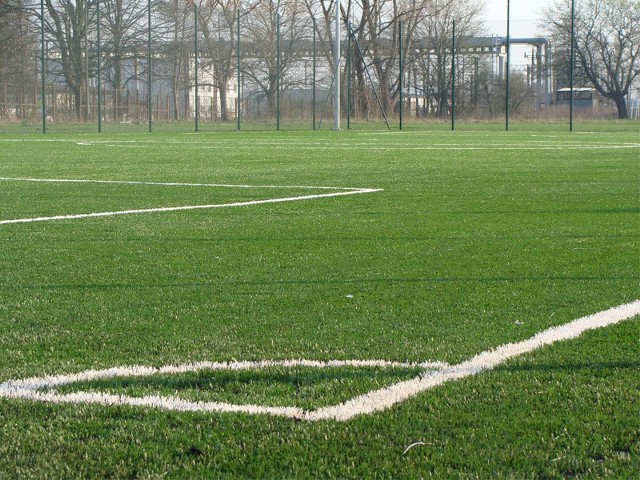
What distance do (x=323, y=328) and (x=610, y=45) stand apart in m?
53.5

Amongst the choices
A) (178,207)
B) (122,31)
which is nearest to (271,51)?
(122,31)

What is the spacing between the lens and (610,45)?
5431 centimetres

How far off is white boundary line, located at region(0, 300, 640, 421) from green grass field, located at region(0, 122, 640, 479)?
0.14ft

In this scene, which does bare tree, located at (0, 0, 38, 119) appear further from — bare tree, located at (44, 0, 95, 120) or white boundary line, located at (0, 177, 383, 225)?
white boundary line, located at (0, 177, 383, 225)

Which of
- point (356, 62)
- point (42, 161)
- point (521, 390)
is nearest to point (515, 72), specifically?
point (356, 62)

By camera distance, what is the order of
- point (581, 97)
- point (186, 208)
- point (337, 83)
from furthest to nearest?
point (581, 97) < point (337, 83) < point (186, 208)

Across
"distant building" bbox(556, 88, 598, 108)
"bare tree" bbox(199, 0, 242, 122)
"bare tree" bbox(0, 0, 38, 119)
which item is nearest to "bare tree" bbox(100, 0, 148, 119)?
"bare tree" bbox(199, 0, 242, 122)

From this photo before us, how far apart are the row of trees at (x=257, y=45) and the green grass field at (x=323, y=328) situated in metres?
31.9

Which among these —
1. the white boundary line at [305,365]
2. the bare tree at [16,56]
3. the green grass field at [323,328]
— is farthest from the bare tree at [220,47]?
the white boundary line at [305,365]

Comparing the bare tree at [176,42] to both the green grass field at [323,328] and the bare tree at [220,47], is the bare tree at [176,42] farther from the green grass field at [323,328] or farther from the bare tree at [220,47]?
the green grass field at [323,328]

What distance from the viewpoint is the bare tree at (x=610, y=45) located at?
53.9 meters

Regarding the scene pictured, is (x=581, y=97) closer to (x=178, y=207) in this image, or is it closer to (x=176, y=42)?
(x=176, y=42)

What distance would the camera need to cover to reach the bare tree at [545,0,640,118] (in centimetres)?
5394

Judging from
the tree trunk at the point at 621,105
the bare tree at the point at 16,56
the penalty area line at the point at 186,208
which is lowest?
the penalty area line at the point at 186,208
